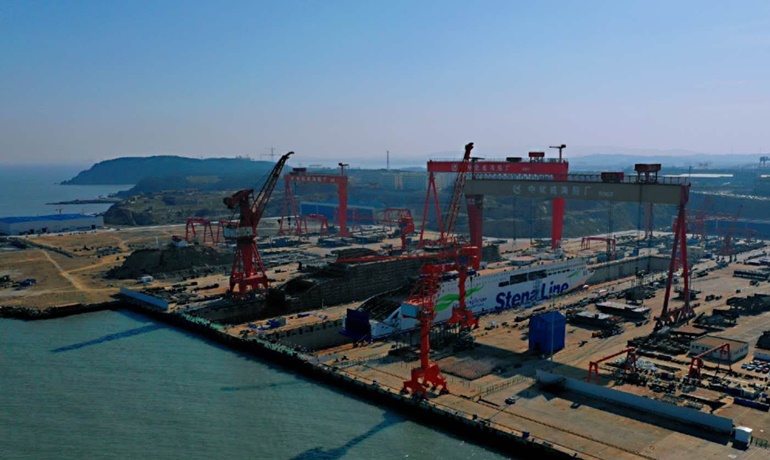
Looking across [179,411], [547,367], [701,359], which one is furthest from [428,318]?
[701,359]

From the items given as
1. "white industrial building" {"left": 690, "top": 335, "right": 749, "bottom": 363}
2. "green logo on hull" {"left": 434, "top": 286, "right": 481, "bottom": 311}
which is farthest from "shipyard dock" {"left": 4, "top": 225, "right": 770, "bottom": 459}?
"green logo on hull" {"left": 434, "top": 286, "right": 481, "bottom": 311}

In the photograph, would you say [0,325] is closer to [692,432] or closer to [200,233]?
[692,432]

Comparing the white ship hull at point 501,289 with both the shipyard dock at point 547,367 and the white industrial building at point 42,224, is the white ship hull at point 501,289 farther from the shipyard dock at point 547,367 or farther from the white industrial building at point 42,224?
the white industrial building at point 42,224

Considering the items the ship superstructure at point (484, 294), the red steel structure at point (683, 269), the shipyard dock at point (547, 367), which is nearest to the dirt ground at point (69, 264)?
the shipyard dock at point (547, 367)

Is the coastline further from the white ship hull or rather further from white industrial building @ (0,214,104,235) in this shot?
white industrial building @ (0,214,104,235)

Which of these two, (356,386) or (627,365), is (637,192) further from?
(356,386)

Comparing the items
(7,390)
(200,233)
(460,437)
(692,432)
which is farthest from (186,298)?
(200,233)

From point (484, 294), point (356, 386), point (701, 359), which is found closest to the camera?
point (356, 386)
